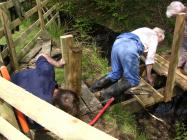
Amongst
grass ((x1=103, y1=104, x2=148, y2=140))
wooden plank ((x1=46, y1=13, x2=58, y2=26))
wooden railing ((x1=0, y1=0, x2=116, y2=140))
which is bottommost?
grass ((x1=103, y1=104, x2=148, y2=140))

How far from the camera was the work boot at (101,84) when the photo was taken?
5625 millimetres

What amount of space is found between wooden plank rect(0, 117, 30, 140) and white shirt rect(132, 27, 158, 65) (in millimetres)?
3092

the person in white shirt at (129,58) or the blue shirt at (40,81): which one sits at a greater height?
the blue shirt at (40,81)

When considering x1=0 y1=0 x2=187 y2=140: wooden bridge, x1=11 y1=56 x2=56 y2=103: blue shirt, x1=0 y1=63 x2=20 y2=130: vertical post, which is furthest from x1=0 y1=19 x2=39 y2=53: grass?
x1=0 y1=63 x2=20 y2=130: vertical post

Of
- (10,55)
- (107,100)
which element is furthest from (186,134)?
(10,55)

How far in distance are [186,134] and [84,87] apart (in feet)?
6.22

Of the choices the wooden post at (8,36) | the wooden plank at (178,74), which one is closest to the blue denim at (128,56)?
the wooden plank at (178,74)

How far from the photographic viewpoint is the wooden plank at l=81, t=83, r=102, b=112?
196 inches

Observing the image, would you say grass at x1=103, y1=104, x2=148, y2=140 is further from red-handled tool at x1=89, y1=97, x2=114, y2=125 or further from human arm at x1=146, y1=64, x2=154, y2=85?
human arm at x1=146, y1=64, x2=154, y2=85

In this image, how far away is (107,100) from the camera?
5250mm

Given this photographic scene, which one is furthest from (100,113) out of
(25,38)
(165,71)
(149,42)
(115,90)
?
(25,38)

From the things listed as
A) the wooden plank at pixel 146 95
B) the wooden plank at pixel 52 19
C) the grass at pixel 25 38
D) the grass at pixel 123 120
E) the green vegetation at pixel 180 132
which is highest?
the wooden plank at pixel 52 19

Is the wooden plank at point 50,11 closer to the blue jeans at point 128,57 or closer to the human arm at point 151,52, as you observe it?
the blue jeans at point 128,57

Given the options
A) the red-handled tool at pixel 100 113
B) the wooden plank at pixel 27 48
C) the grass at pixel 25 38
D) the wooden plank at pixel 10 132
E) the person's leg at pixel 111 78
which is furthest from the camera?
the grass at pixel 25 38
